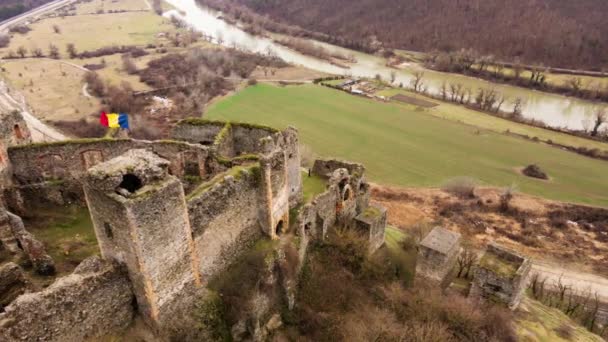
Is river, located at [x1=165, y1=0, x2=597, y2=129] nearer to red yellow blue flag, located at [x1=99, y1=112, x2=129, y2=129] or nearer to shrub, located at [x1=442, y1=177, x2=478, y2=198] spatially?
shrub, located at [x1=442, y1=177, x2=478, y2=198]

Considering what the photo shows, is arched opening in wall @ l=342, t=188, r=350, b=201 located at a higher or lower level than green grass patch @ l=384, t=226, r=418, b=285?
higher

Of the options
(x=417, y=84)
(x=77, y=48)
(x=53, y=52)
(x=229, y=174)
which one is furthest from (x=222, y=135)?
(x=77, y=48)

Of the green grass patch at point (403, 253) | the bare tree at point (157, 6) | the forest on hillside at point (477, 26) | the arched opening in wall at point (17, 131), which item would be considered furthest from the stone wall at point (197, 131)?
the bare tree at point (157, 6)

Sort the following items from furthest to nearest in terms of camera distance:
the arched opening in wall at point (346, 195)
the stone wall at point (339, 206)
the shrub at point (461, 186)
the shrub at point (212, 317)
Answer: the shrub at point (461, 186) < the arched opening in wall at point (346, 195) < the stone wall at point (339, 206) < the shrub at point (212, 317)

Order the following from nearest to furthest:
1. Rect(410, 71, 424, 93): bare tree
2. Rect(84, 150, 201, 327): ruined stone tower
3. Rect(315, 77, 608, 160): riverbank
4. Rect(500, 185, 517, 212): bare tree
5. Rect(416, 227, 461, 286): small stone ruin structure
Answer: Rect(84, 150, 201, 327): ruined stone tower → Rect(416, 227, 461, 286): small stone ruin structure → Rect(500, 185, 517, 212): bare tree → Rect(315, 77, 608, 160): riverbank → Rect(410, 71, 424, 93): bare tree

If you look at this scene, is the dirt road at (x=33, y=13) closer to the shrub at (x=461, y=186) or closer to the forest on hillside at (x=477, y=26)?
the forest on hillside at (x=477, y=26)

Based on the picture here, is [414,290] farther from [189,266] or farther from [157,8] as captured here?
[157,8]

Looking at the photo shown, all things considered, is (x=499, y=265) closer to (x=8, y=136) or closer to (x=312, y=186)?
(x=312, y=186)

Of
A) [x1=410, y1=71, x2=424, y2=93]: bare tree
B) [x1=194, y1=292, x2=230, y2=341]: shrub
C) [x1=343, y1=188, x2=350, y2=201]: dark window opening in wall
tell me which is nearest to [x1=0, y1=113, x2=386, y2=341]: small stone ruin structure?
[x1=343, y1=188, x2=350, y2=201]: dark window opening in wall
